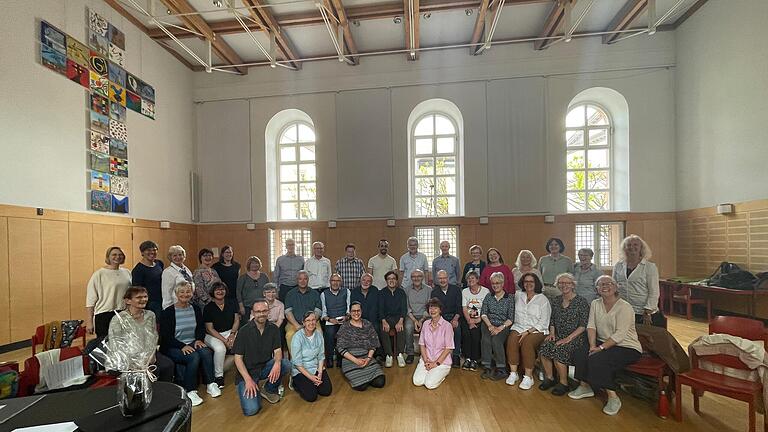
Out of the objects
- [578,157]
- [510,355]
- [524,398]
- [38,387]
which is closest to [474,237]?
[578,157]

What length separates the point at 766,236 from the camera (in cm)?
655

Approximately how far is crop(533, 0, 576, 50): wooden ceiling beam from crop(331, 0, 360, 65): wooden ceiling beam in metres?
4.69

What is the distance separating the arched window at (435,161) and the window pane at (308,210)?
9.71 ft

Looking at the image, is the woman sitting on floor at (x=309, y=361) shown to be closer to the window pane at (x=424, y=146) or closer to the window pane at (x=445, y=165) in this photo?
the window pane at (x=445, y=165)

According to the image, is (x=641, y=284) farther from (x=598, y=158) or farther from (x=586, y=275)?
(x=598, y=158)

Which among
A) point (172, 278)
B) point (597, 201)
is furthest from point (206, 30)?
point (597, 201)

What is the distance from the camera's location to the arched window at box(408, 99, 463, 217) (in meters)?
10.1

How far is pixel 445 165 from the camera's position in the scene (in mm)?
10195

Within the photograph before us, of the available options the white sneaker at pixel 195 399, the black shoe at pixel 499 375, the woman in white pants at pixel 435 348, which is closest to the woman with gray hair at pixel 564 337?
the black shoe at pixel 499 375

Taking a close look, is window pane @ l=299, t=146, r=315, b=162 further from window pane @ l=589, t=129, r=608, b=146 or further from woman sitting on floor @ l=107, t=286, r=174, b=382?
Result: window pane @ l=589, t=129, r=608, b=146

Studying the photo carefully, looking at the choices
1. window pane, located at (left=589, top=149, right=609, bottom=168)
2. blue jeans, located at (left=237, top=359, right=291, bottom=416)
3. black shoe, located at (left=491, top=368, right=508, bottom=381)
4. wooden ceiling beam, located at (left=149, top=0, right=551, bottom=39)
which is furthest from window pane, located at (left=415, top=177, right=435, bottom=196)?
blue jeans, located at (left=237, top=359, right=291, bottom=416)

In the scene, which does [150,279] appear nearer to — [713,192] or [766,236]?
[766,236]

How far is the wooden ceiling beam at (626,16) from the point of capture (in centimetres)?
775

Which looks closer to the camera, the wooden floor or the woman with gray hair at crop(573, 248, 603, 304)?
the wooden floor
